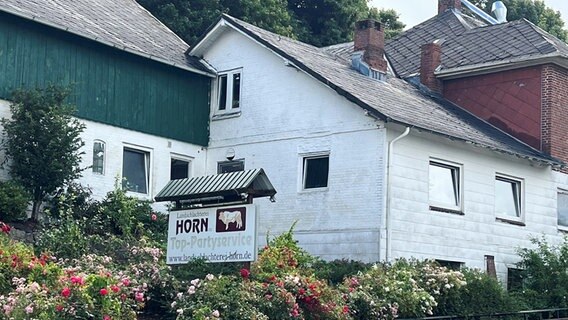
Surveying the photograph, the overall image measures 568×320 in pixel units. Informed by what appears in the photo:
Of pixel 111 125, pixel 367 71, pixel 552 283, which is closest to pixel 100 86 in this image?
pixel 111 125

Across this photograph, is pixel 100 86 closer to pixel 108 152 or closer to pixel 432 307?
pixel 108 152

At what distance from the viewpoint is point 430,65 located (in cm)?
2905

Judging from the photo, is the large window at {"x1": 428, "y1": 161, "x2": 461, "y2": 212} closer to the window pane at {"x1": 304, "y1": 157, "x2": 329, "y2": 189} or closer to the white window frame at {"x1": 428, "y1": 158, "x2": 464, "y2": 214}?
the white window frame at {"x1": 428, "y1": 158, "x2": 464, "y2": 214}

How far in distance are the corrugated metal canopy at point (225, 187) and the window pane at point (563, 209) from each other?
13.2 m

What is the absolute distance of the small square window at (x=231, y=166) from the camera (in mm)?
25609

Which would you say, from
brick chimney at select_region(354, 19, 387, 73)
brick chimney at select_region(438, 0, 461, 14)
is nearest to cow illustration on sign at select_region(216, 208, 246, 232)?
brick chimney at select_region(354, 19, 387, 73)

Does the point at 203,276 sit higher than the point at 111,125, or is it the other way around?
the point at 111,125

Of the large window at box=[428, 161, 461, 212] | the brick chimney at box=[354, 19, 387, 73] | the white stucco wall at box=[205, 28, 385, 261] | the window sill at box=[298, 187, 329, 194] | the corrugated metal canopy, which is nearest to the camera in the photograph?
the corrugated metal canopy

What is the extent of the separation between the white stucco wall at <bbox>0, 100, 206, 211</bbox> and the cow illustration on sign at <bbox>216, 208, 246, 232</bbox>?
7.44 metres

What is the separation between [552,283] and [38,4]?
13445mm

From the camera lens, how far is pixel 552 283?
22875 millimetres

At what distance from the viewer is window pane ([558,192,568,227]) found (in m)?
27.4

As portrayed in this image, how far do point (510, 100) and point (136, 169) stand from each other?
10.3 meters

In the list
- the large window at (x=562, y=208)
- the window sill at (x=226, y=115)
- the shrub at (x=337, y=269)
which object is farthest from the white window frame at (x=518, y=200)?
the window sill at (x=226, y=115)
